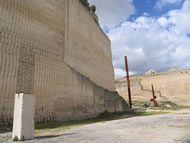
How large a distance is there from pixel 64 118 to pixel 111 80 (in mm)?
12850

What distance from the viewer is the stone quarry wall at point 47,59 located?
23.9ft

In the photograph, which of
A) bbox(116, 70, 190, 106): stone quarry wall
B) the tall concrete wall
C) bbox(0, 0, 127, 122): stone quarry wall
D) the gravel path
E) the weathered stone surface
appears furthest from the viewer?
bbox(116, 70, 190, 106): stone quarry wall

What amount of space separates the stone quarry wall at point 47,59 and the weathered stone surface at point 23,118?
328 centimetres

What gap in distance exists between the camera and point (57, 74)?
9656mm

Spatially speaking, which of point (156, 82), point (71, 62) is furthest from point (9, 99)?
point (156, 82)

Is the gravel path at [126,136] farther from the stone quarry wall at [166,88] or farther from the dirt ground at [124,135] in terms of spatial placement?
the stone quarry wall at [166,88]

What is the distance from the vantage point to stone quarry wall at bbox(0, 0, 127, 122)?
730cm


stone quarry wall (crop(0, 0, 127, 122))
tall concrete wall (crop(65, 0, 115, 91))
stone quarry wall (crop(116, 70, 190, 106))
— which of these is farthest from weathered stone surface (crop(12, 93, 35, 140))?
stone quarry wall (crop(116, 70, 190, 106))

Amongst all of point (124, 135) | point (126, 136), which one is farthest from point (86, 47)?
point (126, 136)

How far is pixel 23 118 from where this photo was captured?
3.82 meters

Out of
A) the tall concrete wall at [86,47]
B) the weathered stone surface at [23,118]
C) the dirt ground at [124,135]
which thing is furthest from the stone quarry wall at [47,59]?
the dirt ground at [124,135]

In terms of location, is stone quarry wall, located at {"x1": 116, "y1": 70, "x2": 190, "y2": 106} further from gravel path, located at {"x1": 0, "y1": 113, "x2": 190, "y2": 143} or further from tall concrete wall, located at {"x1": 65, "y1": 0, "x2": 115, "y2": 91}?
gravel path, located at {"x1": 0, "y1": 113, "x2": 190, "y2": 143}

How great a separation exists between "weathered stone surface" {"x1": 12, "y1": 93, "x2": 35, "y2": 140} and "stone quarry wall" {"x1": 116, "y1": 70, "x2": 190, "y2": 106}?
Result: 31.9m

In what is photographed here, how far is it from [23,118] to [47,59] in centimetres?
574
